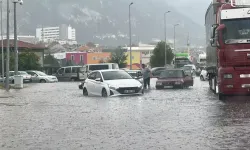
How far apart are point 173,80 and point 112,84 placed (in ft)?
32.9

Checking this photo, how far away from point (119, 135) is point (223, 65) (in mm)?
8989

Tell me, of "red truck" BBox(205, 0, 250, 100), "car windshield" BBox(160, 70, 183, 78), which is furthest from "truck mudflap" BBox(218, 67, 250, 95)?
"car windshield" BBox(160, 70, 183, 78)

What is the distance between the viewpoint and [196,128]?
11969mm

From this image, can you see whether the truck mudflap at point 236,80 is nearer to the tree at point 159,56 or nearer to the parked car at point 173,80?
the parked car at point 173,80

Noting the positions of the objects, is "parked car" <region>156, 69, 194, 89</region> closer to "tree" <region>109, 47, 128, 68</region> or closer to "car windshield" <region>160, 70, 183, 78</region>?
"car windshield" <region>160, 70, 183, 78</region>

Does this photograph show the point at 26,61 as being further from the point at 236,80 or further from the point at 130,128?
the point at 130,128

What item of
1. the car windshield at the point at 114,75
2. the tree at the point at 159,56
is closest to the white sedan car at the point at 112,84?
the car windshield at the point at 114,75

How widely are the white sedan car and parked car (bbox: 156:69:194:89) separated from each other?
7.98 m

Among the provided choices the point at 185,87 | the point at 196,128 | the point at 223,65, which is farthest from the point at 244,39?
the point at 185,87

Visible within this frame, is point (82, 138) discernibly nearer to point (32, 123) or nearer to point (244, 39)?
point (32, 123)

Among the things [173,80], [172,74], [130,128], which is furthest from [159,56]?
[130,128]

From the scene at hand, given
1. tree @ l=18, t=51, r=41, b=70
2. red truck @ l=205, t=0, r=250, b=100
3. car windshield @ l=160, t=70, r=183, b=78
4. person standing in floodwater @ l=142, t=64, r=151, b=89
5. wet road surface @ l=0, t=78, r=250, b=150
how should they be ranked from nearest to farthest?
wet road surface @ l=0, t=78, r=250, b=150 < red truck @ l=205, t=0, r=250, b=100 < person standing in floodwater @ l=142, t=64, r=151, b=89 < car windshield @ l=160, t=70, r=183, b=78 < tree @ l=18, t=51, r=41, b=70

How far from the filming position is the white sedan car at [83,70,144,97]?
77.2 feet

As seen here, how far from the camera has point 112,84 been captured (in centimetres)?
2361
